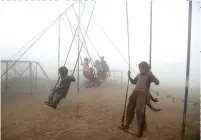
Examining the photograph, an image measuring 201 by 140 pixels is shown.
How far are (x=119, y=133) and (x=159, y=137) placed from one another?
916 mm

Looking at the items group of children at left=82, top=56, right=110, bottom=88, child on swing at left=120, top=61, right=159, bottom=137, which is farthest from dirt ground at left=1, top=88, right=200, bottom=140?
group of children at left=82, top=56, right=110, bottom=88

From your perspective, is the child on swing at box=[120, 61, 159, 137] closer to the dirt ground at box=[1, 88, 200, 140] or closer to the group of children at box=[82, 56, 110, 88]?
the dirt ground at box=[1, 88, 200, 140]

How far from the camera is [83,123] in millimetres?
6156

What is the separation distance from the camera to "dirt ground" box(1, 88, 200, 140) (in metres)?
5.23

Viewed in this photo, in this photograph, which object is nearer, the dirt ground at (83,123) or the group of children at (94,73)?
the dirt ground at (83,123)

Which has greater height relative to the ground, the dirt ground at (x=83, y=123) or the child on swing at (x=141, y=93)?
the child on swing at (x=141, y=93)

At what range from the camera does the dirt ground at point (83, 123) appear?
5.23 meters

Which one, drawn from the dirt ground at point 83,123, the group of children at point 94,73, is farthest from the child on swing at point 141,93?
the group of children at point 94,73

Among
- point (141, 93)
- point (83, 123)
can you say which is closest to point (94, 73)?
point (83, 123)

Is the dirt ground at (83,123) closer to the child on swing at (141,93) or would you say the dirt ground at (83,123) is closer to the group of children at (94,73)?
the child on swing at (141,93)

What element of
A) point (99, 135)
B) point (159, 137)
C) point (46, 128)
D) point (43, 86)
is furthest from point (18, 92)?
point (159, 137)

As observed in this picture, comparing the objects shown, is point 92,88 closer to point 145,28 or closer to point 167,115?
point 167,115

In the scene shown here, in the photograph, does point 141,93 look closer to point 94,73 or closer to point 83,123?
point 83,123

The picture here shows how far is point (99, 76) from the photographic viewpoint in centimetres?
1248
